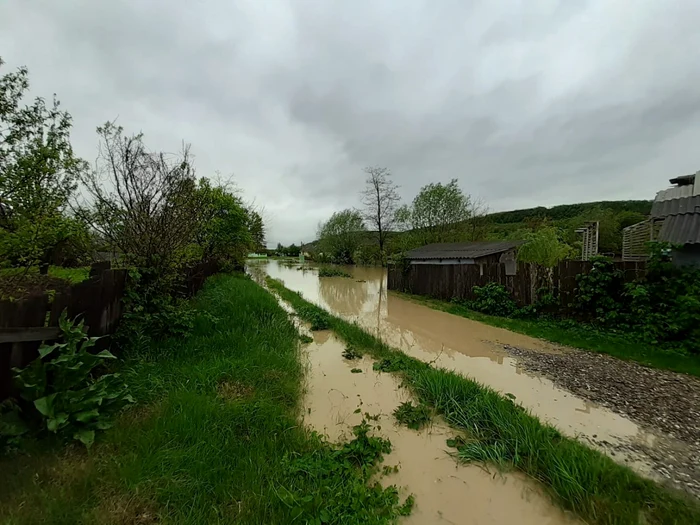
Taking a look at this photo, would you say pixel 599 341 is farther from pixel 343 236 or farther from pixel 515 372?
pixel 343 236

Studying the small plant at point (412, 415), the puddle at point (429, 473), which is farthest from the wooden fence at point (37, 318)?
the small plant at point (412, 415)

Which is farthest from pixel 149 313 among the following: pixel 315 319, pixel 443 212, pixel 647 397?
pixel 443 212

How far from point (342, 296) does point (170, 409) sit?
40.9ft

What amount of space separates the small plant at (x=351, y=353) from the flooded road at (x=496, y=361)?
114 centimetres

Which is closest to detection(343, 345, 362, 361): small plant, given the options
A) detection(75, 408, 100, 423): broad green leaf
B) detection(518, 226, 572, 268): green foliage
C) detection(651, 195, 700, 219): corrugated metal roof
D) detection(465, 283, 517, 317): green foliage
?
detection(75, 408, 100, 423): broad green leaf

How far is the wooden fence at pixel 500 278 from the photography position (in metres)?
7.85

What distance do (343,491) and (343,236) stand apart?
36971 millimetres

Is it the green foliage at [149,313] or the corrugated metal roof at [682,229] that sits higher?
the corrugated metal roof at [682,229]

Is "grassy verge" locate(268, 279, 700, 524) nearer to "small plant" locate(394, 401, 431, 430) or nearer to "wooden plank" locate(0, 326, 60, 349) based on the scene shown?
"small plant" locate(394, 401, 431, 430)

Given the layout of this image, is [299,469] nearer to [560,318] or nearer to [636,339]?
[636,339]

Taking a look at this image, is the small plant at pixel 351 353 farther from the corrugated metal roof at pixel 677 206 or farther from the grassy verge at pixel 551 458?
the corrugated metal roof at pixel 677 206

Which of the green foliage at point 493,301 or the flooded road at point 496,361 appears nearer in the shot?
the flooded road at point 496,361

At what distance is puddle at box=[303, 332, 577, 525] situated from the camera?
2.16m

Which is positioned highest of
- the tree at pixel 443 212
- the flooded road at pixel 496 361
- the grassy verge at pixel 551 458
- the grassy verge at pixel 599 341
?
the tree at pixel 443 212
